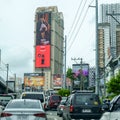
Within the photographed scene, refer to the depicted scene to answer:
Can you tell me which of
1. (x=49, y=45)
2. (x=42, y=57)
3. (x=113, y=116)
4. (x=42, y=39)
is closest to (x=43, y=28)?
(x=42, y=39)

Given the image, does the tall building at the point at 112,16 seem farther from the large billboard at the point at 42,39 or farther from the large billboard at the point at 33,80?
the large billboard at the point at 42,39

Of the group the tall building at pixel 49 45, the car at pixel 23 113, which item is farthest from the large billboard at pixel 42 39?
the car at pixel 23 113

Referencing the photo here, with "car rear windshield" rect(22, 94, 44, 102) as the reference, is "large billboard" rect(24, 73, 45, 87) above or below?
above

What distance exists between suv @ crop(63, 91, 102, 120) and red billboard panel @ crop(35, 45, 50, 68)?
128m

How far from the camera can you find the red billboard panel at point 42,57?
152m

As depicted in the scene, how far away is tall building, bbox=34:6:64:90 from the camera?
155 metres

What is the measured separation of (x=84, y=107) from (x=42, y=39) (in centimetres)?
14801

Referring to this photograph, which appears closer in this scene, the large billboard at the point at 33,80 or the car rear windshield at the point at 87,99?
the car rear windshield at the point at 87,99

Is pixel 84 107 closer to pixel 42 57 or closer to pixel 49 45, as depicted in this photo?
pixel 42 57

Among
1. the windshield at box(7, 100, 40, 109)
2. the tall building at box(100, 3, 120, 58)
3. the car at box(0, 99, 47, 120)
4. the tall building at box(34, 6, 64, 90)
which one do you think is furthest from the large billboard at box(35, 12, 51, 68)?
the car at box(0, 99, 47, 120)

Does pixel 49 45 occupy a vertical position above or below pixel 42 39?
below

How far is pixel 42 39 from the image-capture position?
170625 millimetres

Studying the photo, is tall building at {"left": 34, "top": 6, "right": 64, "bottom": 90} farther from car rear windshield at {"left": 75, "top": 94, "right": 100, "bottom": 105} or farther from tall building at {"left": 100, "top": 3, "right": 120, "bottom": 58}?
car rear windshield at {"left": 75, "top": 94, "right": 100, "bottom": 105}

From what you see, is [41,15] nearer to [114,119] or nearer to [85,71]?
[85,71]
